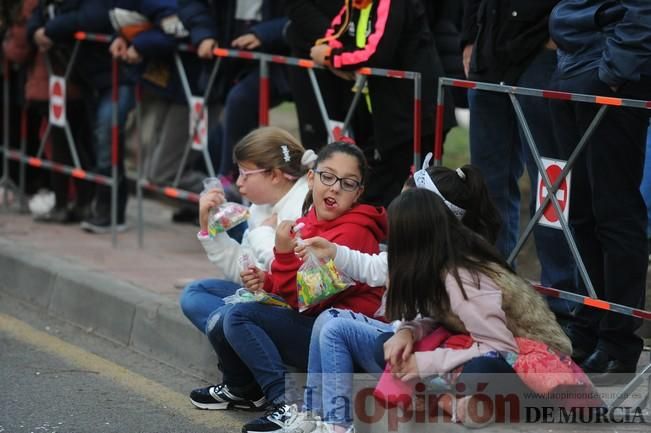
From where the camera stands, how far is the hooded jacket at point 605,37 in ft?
15.3

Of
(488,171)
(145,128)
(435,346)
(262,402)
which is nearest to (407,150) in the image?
(488,171)

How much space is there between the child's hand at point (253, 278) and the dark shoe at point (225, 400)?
51cm

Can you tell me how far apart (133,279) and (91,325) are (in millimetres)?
488

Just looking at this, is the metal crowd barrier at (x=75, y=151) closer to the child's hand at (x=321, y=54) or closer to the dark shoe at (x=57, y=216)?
the dark shoe at (x=57, y=216)

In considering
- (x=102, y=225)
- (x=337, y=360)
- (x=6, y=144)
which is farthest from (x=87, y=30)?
Answer: (x=337, y=360)

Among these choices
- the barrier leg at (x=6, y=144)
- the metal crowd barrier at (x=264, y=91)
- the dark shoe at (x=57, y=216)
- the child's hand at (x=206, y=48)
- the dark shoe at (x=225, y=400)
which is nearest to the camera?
the dark shoe at (x=225, y=400)

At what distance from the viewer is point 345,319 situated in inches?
185

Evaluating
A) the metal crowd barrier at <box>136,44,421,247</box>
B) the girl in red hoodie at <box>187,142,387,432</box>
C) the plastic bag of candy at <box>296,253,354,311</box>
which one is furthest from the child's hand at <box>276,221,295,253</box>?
the metal crowd barrier at <box>136,44,421,247</box>

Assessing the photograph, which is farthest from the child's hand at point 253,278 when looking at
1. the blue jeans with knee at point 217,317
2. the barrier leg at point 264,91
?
the barrier leg at point 264,91

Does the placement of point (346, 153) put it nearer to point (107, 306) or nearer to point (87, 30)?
point (107, 306)

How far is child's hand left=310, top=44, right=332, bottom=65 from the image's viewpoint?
6352 millimetres

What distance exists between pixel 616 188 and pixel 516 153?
0.87m

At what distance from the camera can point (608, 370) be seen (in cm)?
498

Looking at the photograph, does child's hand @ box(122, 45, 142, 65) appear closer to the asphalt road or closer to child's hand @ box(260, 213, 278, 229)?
the asphalt road
